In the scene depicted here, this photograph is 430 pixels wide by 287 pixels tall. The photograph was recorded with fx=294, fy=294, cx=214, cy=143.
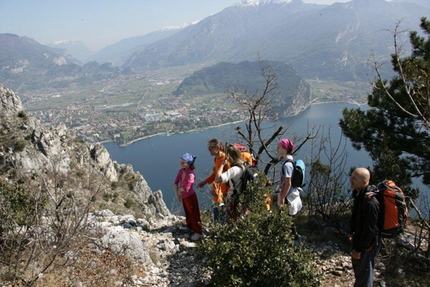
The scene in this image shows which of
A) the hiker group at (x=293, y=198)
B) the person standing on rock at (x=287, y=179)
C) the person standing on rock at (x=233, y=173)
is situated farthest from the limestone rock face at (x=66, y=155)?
the person standing on rock at (x=287, y=179)

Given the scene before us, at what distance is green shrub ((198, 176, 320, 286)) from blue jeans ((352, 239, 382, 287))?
2.06ft

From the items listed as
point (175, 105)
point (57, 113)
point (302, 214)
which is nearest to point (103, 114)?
point (57, 113)

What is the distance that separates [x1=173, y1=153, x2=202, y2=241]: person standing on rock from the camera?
476 cm

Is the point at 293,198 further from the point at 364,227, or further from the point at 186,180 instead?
the point at 186,180

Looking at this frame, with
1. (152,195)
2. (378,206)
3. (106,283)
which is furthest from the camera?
(152,195)

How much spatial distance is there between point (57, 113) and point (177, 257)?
420 feet

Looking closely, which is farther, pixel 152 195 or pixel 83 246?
pixel 152 195

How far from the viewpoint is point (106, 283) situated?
3.76m

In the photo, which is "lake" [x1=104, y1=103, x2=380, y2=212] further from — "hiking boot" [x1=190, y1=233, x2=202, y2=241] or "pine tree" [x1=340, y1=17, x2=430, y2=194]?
"hiking boot" [x1=190, y1=233, x2=202, y2=241]

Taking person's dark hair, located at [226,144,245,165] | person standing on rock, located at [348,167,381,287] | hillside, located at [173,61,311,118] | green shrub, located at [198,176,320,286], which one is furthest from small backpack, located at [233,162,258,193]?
hillside, located at [173,61,311,118]

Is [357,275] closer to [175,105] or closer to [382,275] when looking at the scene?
[382,275]

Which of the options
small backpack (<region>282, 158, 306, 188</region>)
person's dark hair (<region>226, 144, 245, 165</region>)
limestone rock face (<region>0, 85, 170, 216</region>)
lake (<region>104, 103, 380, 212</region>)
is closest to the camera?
small backpack (<region>282, 158, 306, 188</region>)

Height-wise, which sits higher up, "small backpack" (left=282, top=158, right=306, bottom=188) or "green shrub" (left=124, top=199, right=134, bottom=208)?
"small backpack" (left=282, top=158, right=306, bottom=188)

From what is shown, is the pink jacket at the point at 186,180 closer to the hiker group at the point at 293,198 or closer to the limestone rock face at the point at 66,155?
the hiker group at the point at 293,198
